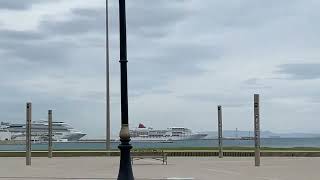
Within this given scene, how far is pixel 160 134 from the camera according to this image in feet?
503

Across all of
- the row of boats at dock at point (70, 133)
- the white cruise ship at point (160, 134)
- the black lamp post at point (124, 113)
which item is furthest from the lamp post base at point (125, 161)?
the white cruise ship at point (160, 134)

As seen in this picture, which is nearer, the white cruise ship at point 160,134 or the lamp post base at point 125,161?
the lamp post base at point 125,161

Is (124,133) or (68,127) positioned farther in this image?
(68,127)

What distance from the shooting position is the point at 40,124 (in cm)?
10094

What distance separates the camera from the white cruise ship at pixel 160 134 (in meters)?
148

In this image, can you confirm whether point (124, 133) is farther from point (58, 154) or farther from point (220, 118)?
point (58, 154)

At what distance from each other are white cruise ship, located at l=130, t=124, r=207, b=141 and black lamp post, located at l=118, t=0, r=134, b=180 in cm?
12439

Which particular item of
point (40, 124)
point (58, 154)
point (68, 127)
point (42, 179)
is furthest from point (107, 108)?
point (68, 127)

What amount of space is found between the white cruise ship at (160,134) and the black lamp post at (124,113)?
12439 cm

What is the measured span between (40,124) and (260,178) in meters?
84.1

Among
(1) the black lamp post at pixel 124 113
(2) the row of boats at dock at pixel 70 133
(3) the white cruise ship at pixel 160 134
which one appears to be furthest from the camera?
(3) the white cruise ship at pixel 160 134

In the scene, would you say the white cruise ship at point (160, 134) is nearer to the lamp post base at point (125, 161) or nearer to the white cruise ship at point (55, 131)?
the white cruise ship at point (55, 131)

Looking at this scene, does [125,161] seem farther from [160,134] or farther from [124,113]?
[160,134]

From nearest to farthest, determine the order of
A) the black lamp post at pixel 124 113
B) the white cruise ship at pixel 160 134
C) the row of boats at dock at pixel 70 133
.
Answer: the black lamp post at pixel 124 113
the row of boats at dock at pixel 70 133
the white cruise ship at pixel 160 134
